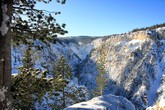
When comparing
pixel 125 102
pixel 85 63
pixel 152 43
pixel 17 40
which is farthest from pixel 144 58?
pixel 17 40

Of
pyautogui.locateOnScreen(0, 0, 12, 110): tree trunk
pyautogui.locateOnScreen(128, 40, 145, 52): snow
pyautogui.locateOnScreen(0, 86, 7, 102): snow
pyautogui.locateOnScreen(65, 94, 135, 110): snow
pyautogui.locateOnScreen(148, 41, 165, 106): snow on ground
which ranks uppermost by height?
pyautogui.locateOnScreen(0, 0, 12, 110): tree trunk

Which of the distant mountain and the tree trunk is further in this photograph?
the distant mountain

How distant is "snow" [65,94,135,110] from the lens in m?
18.3

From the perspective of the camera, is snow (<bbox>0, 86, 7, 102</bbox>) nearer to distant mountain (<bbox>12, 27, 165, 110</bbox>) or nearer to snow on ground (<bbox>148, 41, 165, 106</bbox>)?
distant mountain (<bbox>12, 27, 165, 110</bbox>)

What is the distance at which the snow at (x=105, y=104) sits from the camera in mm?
18297

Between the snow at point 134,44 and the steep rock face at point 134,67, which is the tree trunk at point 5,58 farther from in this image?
the snow at point 134,44

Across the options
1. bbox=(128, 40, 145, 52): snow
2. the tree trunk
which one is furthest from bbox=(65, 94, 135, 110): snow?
bbox=(128, 40, 145, 52): snow

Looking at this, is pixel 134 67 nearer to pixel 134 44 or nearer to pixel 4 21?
pixel 134 44

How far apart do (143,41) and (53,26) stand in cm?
13780

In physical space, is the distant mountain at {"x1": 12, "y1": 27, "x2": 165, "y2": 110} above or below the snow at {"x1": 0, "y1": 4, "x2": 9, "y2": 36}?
below

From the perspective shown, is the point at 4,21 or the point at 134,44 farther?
the point at 134,44

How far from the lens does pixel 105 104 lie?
62.5 feet

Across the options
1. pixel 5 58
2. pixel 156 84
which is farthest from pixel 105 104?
pixel 156 84

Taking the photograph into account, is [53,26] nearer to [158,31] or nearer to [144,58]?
[144,58]
